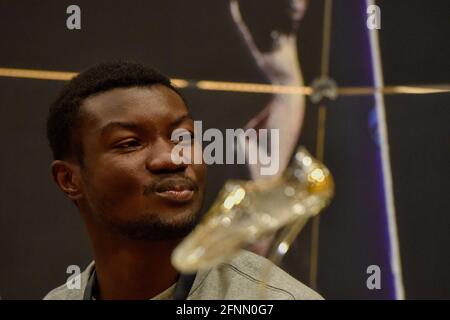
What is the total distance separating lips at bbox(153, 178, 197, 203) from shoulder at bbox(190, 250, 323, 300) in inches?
5.5

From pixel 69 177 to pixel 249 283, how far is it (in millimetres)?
335

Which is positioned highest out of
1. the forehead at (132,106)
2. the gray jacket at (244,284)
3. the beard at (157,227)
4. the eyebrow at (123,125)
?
the forehead at (132,106)

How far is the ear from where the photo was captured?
3.30 feet

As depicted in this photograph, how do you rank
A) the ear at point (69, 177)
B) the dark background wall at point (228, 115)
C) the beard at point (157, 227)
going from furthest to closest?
the dark background wall at point (228, 115), the ear at point (69, 177), the beard at point (157, 227)

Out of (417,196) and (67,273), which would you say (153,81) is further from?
(417,196)

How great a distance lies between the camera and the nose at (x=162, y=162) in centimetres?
91

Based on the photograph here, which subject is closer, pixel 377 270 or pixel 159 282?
pixel 159 282

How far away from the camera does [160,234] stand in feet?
2.98

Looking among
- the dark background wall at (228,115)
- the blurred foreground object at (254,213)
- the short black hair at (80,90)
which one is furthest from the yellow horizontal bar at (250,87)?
the blurred foreground object at (254,213)

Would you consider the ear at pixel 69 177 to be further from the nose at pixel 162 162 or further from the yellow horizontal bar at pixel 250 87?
the yellow horizontal bar at pixel 250 87

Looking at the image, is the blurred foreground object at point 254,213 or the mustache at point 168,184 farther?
the mustache at point 168,184

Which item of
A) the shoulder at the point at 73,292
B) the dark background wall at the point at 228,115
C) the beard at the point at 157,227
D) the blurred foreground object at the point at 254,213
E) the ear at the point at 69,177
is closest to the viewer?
the blurred foreground object at the point at 254,213
